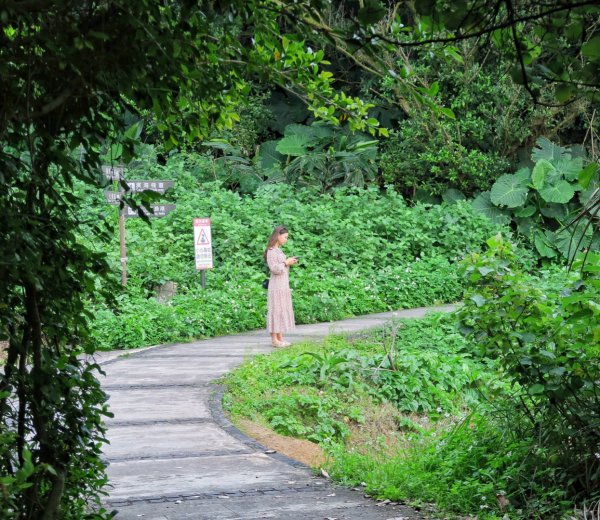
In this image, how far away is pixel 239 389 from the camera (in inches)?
410

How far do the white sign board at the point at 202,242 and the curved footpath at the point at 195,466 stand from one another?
4.19 metres

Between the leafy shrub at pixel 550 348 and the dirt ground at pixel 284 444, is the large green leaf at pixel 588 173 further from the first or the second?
the dirt ground at pixel 284 444

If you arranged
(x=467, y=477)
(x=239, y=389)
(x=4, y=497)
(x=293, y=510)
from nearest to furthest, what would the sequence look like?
(x=4, y=497) → (x=293, y=510) → (x=467, y=477) → (x=239, y=389)

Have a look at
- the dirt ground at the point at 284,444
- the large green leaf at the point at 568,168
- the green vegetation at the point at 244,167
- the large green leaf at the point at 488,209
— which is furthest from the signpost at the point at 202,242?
the large green leaf at the point at 568,168

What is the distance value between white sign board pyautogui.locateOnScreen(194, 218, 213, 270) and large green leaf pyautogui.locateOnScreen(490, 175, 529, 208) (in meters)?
9.35

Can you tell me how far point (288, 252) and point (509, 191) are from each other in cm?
668

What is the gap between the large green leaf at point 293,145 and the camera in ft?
80.1

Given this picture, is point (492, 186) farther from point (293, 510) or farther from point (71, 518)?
point (71, 518)

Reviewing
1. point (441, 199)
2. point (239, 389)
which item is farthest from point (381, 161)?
point (239, 389)

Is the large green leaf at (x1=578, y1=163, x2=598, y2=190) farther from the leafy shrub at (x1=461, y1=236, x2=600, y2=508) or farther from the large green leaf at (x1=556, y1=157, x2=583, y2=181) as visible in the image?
the large green leaf at (x1=556, y1=157, x2=583, y2=181)

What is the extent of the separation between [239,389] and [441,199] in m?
15.2

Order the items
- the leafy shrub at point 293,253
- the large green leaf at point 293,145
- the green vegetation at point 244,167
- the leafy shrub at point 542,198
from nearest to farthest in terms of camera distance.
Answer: the green vegetation at point 244,167 < the leafy shrub at point 293,253 < the leafy shrub at point 542,198 < the large green leaf at point 293,145

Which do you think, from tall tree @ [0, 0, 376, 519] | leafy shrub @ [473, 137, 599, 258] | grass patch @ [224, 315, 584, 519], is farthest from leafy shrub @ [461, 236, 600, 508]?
leafy shrub @ [473, 137, 599, 258]

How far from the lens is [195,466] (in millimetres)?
7250
